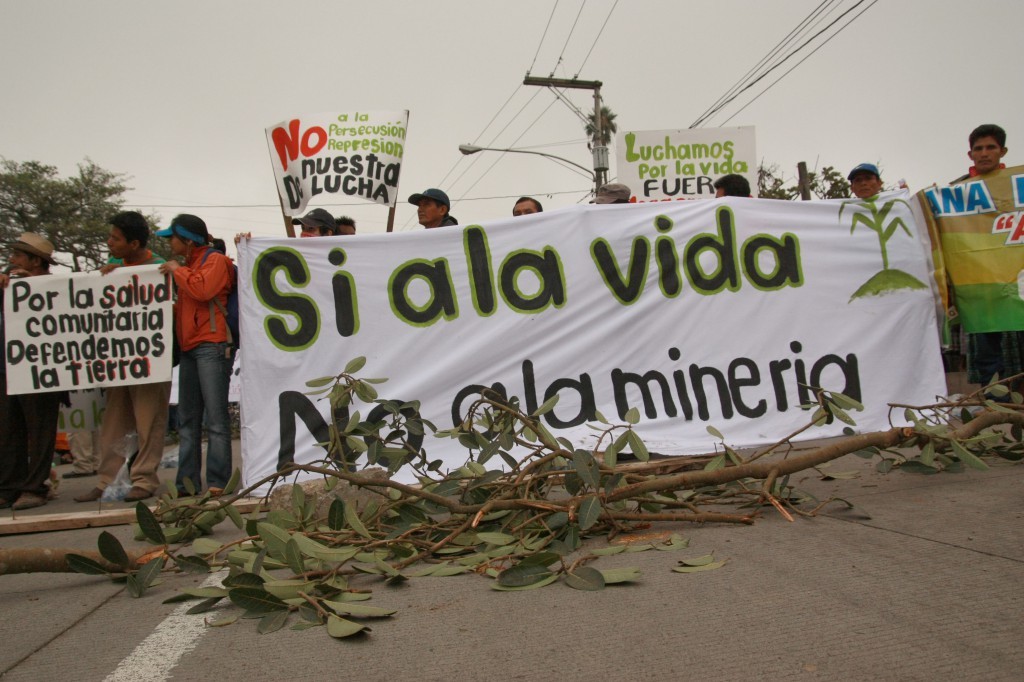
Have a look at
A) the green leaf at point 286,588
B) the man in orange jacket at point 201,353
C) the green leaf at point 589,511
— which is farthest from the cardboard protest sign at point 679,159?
the green leaf at point 286,588

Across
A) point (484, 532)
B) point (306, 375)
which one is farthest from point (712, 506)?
point (306, 375)

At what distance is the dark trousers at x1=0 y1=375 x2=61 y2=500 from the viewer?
18.9 ft

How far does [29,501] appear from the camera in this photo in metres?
5.77

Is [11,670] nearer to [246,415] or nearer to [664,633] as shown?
[664,633]

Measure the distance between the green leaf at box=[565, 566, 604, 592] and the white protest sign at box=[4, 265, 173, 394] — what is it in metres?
3.86

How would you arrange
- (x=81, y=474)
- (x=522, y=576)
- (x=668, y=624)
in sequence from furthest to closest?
(x=81, y=474)
(x=522, y=576)
(x=668, y=624)

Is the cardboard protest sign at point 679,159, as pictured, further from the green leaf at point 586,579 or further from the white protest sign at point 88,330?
the green leaf at point 586,579

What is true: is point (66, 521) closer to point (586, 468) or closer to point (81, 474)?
point (586, 468)

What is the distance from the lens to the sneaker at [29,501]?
5.69 m

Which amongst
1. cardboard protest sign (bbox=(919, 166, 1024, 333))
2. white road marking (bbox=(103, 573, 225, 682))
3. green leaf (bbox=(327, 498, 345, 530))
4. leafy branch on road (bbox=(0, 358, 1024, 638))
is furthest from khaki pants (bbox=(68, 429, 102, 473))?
cardboard protest sign (bbox=(919, 166, 1024, 333))

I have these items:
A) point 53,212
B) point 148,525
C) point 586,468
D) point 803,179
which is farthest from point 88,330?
point 53,212

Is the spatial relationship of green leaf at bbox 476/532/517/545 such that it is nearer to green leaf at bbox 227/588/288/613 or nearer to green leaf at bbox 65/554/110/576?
green leaf at bbox 227/588/288/613

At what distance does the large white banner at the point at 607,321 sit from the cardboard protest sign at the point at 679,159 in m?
5.02

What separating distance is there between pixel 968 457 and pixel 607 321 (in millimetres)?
2414
